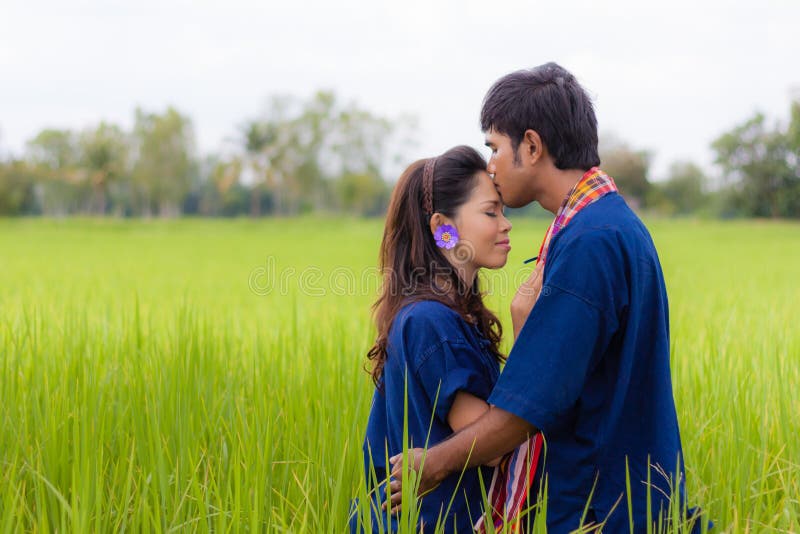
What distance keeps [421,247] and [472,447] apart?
0.61m

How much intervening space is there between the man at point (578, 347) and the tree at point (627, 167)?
121ft

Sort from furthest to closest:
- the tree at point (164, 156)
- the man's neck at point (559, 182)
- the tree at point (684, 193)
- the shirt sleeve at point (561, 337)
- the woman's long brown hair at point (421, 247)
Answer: the tree at point (684, 193) < the tree at point (164, 156) < the woman's long brown hair at point (421, 247) < the man's neck at point (559, 182) < the shirt sleeve at point (561, 337)

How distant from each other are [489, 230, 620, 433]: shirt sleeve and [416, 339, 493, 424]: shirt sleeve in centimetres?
14

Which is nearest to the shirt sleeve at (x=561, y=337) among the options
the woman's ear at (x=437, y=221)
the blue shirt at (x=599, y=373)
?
the blue shirt at (x=599, y=373)

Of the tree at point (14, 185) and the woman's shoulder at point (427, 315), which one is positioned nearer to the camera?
the woman's shoulder at point (427, 315)

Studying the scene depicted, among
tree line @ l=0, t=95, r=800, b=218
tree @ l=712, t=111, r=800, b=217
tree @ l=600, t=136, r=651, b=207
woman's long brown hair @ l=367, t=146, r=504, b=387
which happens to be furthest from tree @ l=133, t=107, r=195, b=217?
woman's long brown hair @ l=367, t=146, r=504, b=387

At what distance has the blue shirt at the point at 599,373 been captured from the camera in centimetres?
154

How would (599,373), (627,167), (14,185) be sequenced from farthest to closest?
(14,185) < (627,167) < (599,373)

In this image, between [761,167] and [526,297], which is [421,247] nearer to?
[526,297]

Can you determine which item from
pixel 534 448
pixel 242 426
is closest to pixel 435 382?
pixel 534 448

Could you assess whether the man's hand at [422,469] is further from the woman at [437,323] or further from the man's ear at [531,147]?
the man's ear at [531,147]

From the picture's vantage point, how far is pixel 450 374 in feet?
5.58

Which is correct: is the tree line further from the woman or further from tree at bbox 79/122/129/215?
the woman

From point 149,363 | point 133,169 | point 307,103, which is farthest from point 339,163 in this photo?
point 149,363
